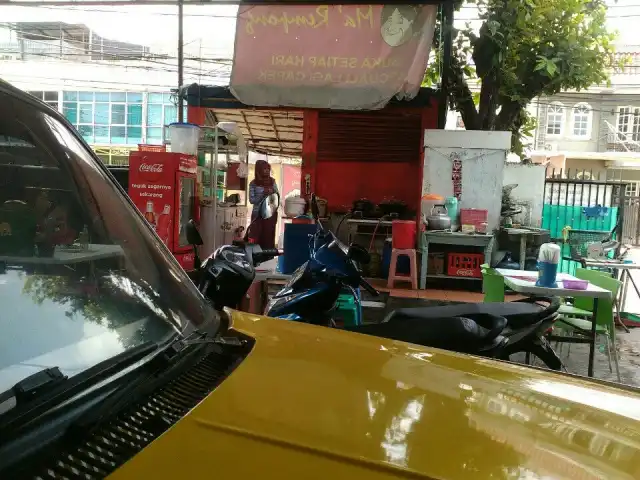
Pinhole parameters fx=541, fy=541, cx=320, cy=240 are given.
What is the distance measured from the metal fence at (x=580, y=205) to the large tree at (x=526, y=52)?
153cm

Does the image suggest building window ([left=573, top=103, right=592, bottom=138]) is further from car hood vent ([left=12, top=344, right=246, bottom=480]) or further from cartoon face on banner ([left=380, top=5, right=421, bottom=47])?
car hood vent ([left=12, top=344, right=246, bottom=480])

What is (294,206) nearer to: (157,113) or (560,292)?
(560,292)

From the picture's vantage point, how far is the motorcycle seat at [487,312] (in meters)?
3.24

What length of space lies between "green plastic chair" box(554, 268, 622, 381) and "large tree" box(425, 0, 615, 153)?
3416 millimetres

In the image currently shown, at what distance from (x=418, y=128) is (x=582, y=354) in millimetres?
4455

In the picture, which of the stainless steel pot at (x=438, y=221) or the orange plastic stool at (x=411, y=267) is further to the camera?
the orange plastic stool at (x=411, y=267)

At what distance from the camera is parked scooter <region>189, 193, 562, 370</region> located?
107 inches

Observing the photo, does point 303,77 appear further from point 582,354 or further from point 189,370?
point 189,370

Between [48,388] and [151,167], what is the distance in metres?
6.72

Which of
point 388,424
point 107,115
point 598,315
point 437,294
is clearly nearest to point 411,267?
point 437,294

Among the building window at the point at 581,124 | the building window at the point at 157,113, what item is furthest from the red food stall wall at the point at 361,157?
the building window at the point at 581,124

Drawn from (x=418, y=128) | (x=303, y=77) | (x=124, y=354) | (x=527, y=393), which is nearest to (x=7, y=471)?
(x=124, y=354)

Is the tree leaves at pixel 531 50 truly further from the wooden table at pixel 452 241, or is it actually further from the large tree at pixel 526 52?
the wooden table at pixel 452 241

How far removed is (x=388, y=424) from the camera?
1097mm
